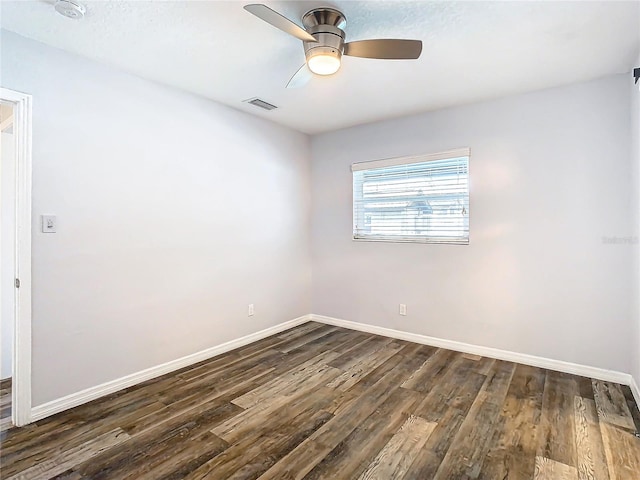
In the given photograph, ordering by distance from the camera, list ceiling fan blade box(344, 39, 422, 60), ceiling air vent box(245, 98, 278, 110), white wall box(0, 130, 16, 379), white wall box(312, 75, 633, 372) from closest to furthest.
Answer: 1. ceiling fan blade box(344, 39, 422, 60)
2. white wall box(312, 75, 633, 372)
3. white wall box(0, 130, 16, 379)
4. ceiling air vent box(245, 98, 278, 110)

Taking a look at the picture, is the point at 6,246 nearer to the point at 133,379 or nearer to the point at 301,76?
the point at 133,379

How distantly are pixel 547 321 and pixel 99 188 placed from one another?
12.8 feet

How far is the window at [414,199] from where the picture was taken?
3549 millimetres

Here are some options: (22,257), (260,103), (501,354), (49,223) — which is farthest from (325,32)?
(501,354)

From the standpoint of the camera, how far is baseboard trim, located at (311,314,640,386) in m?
2.85

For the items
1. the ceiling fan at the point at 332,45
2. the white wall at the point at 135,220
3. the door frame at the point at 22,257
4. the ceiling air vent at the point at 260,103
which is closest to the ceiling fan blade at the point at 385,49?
the ceiling fan at the point at 332,45

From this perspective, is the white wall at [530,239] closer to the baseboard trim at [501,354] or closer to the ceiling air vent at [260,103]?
the baseboard trim at [501,354]

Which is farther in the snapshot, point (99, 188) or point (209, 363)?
point (209, 363)

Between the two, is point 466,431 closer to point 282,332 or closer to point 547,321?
point 547,321

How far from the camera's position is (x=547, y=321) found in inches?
122

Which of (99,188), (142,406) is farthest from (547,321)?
(99,188)

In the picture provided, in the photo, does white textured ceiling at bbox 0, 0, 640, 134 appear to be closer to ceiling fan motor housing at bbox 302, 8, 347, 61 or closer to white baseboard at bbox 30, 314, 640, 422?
ceiling fan motor housing at bbox 302, 8, 347, 61

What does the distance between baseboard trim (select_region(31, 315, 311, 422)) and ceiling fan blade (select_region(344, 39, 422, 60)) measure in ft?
9.40

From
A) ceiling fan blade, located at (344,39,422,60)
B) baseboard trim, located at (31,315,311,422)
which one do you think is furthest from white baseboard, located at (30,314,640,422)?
ceiling fan blade, located at (344,39,422,60)
